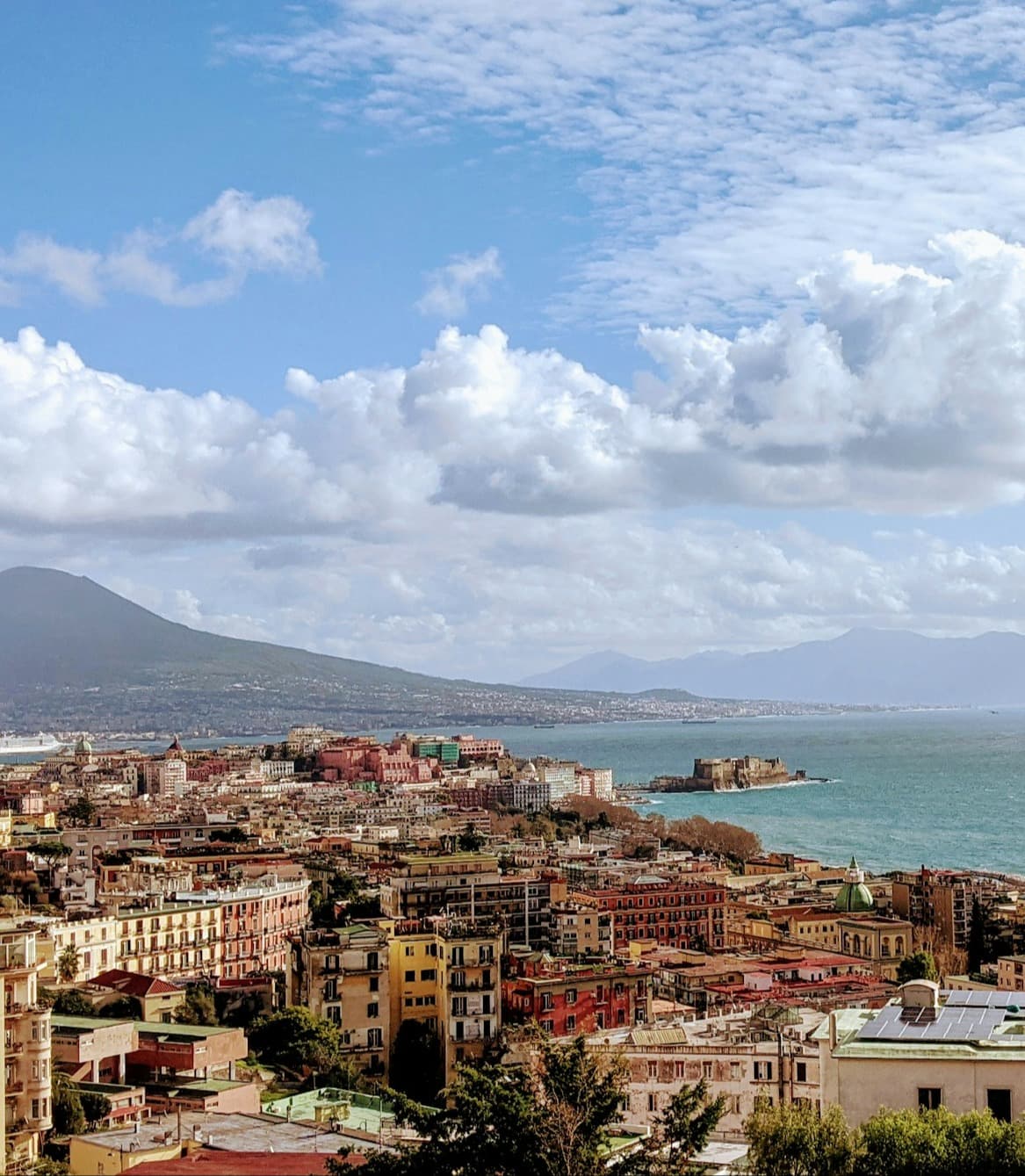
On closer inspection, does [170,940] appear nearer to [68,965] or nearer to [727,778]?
[68,965]

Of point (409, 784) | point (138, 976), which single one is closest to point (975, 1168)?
point (138, 976)

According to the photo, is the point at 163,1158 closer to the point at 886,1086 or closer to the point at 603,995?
the point at 886,1086

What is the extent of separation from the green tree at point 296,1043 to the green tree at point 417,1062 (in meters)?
0.95

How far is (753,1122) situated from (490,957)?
11.9 metres

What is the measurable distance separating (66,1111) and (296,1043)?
552cm

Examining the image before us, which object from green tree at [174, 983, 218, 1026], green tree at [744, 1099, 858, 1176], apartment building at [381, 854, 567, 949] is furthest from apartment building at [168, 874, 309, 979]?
green tree at [744, 1099, 858, 1176]

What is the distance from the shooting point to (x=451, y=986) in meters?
22.1

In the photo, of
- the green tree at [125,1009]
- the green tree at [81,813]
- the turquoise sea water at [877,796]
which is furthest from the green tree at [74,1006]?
the turquoise sea water at [877,796]

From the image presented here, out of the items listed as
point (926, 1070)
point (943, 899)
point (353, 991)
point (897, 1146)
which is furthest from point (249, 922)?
point (897, 1146)

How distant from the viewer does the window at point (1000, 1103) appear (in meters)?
10.9

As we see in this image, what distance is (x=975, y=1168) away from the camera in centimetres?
988

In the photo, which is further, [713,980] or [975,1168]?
[713,980]

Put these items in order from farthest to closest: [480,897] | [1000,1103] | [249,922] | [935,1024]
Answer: [480,897]
[249,922]
[935,1024]
[1000,1103]

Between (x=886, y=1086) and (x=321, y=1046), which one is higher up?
(x=886, y=1086)
